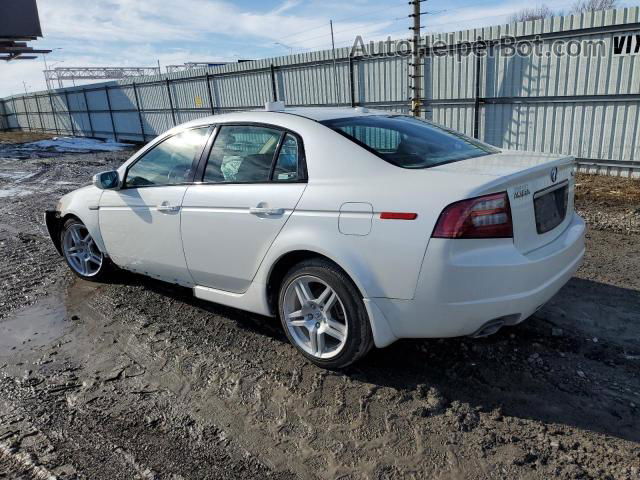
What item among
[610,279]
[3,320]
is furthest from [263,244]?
[610,279]

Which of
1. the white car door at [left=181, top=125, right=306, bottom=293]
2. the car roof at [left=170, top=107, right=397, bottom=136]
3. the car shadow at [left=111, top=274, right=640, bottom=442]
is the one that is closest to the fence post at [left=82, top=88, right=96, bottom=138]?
the car roof at [left=170, top=107, right=397, bottom=136]

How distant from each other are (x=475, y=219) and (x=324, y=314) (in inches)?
43.8

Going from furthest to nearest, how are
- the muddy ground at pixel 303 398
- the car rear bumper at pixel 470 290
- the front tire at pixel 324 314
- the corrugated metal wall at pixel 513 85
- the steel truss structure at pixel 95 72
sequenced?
1. the steel truss structure at pixel 95 72
2. the corrugated metal wall at pixel 513 85
3. the front tire at pixel 324 314
4. the car rear bumper at pixel 470 290
5. the muddy ground at pixel 303 398

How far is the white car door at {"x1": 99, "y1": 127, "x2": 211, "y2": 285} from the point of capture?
3.79 meters

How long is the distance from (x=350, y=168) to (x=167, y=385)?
1.80m

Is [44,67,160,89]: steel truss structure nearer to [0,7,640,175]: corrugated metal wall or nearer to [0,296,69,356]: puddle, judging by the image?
[0,7,640,175]: corrugated metal wall

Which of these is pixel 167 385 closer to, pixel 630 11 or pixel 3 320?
pixel 3 320

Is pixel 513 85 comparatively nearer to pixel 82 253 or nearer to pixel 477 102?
pixel 477 102

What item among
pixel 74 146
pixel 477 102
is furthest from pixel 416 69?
pixel 74 146

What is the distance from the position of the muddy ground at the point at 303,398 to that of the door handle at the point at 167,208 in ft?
3.04

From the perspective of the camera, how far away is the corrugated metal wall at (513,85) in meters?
8.75

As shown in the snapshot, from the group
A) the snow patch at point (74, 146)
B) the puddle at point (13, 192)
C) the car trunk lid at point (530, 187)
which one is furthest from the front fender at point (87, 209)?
the snow patch at point (74, 146)

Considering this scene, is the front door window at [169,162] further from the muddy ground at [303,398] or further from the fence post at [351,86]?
the fence post at [351,86]

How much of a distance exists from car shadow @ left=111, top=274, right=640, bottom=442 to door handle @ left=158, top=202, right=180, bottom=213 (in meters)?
1.05
